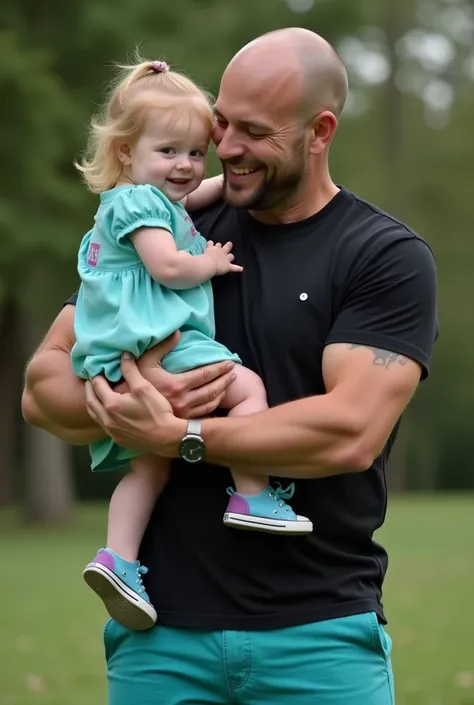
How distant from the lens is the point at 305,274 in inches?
138

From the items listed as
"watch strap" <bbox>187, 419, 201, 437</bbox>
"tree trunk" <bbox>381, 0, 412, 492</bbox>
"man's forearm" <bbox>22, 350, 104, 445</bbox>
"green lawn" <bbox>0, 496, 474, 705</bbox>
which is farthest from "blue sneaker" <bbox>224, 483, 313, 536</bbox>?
"tree trunk" <bbox>381, 0, 412, 492</bbox>

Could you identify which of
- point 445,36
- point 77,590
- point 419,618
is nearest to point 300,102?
point 419,618

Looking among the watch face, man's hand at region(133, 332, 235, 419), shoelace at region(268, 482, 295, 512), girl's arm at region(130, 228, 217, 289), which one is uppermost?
girl's arm at region(130, 228, 217, 289)

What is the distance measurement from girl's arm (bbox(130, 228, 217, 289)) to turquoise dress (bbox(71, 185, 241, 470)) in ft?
0.10

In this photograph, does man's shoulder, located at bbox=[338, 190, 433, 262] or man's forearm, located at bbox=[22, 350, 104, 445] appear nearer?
man's shoulder, located at bbox=[338, 190, 433, 262]

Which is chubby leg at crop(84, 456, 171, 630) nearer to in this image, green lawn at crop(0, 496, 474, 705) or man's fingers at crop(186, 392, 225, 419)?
man's fingers at crop(186, 392, 225, 419)

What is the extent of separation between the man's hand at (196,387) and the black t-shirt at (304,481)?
0.11 meters

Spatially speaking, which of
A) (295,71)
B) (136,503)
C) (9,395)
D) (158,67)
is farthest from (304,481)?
(9,395)

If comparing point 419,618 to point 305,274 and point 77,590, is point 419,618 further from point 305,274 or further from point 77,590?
point 305,274

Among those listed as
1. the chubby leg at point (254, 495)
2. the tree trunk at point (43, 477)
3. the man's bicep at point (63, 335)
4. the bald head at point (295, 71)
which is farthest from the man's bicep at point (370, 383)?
the tree trunk at point (43, 477)

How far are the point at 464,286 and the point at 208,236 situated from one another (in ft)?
116

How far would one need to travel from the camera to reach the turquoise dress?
354 centimetres

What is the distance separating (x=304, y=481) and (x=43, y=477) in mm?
21704

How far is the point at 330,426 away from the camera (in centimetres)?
327
